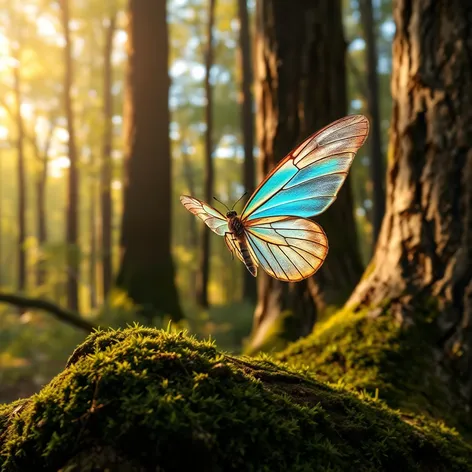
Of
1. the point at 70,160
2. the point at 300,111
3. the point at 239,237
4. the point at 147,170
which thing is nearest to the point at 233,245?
the point at 239,237

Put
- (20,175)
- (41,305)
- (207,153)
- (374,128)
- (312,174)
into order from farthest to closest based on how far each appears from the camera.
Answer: (20,175) → (207,153) → (374,128) → (41,305) → (312,174)

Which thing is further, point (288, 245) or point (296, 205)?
point (288, 245)

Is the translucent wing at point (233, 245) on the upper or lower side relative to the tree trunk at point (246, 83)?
lower

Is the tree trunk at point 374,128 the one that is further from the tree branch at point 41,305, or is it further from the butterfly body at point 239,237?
the butterfly body at point 239,237

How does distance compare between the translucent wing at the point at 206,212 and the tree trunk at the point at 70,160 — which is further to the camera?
the tree trunk at the point at 70,160

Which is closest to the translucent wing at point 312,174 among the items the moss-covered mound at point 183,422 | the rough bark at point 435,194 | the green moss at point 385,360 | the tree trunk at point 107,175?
the moss-covered mound at point 183,422

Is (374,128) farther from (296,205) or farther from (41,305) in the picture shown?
(296,205)

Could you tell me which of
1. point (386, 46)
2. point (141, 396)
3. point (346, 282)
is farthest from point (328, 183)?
point (386, 46)
